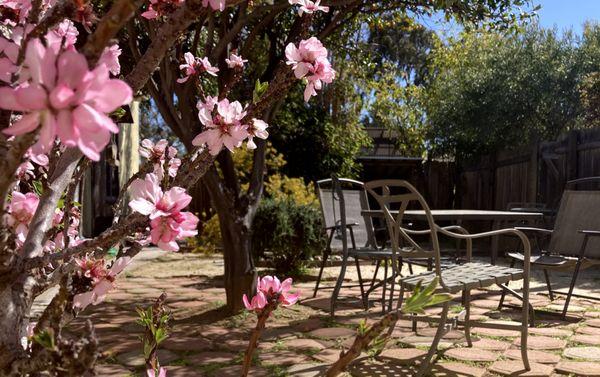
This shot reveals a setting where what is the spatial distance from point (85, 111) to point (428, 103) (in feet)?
62.5

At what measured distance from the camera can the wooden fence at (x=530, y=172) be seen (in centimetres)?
932

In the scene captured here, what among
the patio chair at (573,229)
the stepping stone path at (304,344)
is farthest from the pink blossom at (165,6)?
the patio chair at (573,229)

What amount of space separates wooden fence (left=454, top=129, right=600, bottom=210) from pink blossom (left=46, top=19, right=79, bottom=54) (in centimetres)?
811

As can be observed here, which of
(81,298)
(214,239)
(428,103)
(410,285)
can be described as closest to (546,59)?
(428,103)

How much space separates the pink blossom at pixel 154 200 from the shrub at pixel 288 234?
19.2ft

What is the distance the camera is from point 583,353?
3.70m

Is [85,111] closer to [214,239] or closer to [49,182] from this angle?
[49,182]

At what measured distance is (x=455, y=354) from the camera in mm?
3678

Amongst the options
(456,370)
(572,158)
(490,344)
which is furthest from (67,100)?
(572,158)

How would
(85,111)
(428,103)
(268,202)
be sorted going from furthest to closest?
(428,103) < (268,202) < (85,111)

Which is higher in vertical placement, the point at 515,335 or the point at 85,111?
the point at 85,111

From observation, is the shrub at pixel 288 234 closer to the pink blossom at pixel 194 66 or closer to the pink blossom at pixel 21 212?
the pink blossom at pixel 194 66

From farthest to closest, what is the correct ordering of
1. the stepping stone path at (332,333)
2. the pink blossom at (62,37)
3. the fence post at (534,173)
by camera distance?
the fence post at (534,173) → the stepping stone path at (332,333) → the pink blossom at (62,37)

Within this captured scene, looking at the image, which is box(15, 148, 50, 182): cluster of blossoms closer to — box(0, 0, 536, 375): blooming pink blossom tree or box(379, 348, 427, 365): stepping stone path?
box(0, 0, 536, 375): blooming pink blossom tree
